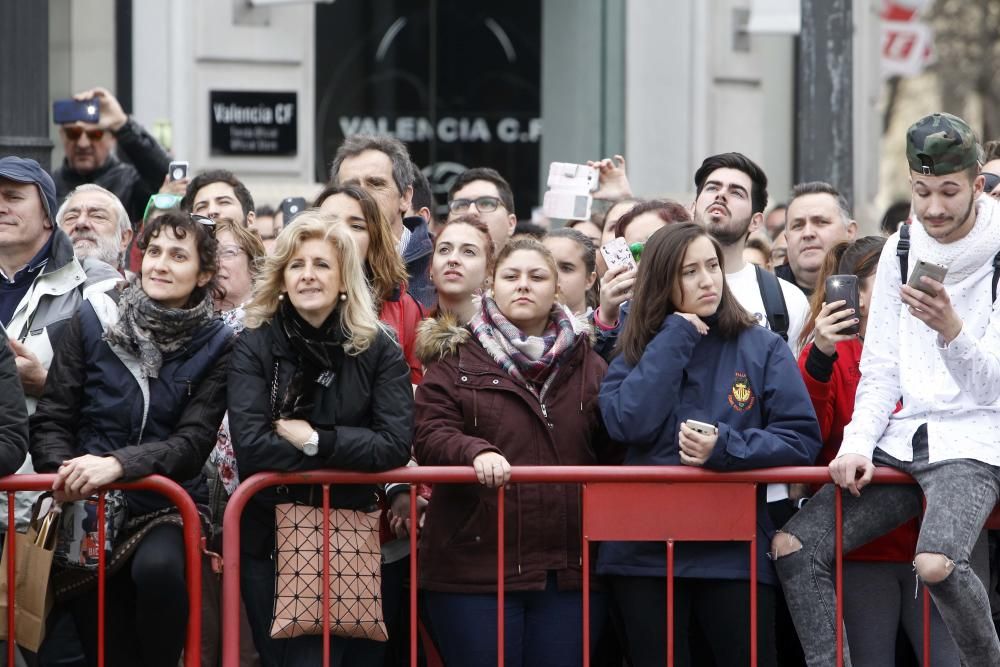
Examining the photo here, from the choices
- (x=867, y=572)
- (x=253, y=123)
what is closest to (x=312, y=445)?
(x=867, y=572)

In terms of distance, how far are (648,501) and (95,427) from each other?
6.29 ft

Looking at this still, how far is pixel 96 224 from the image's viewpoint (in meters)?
7.59

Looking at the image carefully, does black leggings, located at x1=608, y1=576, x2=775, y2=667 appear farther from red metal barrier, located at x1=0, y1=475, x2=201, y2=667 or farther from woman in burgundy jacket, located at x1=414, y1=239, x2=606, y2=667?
red metal barrier, located at x1=0, y1=475, x2=201, y2=667

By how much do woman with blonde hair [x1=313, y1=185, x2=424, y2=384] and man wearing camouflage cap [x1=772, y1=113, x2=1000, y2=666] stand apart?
1660 mm

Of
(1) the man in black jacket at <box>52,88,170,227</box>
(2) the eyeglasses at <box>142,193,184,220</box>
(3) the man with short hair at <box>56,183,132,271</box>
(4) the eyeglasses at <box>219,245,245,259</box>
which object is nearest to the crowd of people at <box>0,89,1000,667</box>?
(4) the eyeglasses at <box>219,245,245,259</box>

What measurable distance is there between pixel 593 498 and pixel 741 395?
0.64 meters

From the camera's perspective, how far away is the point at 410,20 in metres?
13.9

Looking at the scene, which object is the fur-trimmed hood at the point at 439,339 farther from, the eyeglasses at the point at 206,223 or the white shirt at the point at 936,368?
the white shirt at the point at 936,368

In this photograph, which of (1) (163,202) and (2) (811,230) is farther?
(2) (811,230)

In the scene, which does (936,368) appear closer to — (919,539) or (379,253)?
(919,539)

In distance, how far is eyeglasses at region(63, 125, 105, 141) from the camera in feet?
28.7

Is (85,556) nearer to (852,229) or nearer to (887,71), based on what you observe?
(852,229)

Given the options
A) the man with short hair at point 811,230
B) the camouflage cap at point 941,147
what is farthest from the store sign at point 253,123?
the camouflage cap at point 941,147

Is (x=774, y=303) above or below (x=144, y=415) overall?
above
